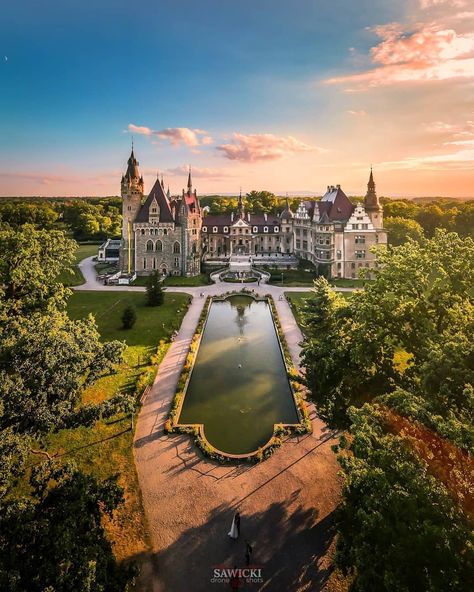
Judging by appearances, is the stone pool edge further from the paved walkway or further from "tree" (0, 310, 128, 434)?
"tree" (0, 310, 128, 434)

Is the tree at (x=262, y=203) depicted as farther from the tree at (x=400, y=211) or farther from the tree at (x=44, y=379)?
the tree at (x=44, y=379)

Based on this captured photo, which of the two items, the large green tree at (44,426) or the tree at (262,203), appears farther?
the tree at (262,203)

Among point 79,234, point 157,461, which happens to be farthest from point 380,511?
point 79,234

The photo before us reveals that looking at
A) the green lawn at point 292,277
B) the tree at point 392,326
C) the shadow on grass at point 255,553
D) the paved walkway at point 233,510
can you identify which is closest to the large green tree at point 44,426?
the paved walkway at point 233,510

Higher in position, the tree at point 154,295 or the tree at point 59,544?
the tree at point 154,295

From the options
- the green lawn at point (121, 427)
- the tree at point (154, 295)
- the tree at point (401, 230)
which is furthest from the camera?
the tree at point (401, 230)

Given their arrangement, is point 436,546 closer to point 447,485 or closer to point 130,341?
point 447,485
